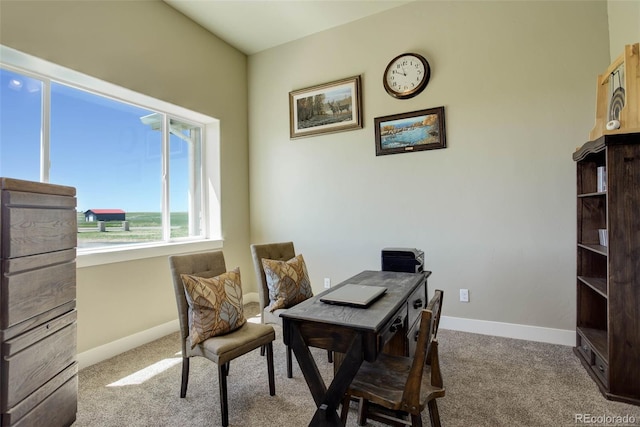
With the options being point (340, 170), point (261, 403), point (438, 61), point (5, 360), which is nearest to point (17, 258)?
point (5, 360)

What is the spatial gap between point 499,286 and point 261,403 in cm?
226

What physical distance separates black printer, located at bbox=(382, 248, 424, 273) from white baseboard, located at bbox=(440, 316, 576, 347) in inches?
40.7

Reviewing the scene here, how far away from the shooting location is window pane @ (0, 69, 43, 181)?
86.2 inches

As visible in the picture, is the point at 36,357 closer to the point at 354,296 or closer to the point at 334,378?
the point at 334,378

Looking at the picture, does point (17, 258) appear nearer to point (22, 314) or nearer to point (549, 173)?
point (22, 314)

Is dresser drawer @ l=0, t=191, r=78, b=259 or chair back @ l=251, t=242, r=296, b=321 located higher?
dresser drawer @ l=0, t=191, r=78, b=259

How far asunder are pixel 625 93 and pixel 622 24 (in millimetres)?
850

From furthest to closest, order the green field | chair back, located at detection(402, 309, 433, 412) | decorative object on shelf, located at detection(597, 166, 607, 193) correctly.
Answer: the green field
decorative object on shelf, located at detection(597, 166, 607, 193)
chair back, located at detection(402, 309, 433, 412)

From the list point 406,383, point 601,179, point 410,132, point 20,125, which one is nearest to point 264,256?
point 406,383

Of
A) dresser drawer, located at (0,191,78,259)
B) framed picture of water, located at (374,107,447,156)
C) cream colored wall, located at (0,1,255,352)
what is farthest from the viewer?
framed picture of water, located at (374,107,447,156)

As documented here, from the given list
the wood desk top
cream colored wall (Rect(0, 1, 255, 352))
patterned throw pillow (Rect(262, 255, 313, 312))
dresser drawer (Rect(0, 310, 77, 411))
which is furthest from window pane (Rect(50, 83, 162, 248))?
the wood desk top

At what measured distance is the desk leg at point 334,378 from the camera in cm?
130

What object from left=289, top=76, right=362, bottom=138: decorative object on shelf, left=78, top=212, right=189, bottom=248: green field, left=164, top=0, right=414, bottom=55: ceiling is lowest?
left=78, top=212, right=189, bottom=248: green field

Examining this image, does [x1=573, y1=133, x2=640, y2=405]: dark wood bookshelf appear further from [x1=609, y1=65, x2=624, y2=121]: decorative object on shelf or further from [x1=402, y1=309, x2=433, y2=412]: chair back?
[x1=402, y1=309, x2=433, y2=412]: chair back
